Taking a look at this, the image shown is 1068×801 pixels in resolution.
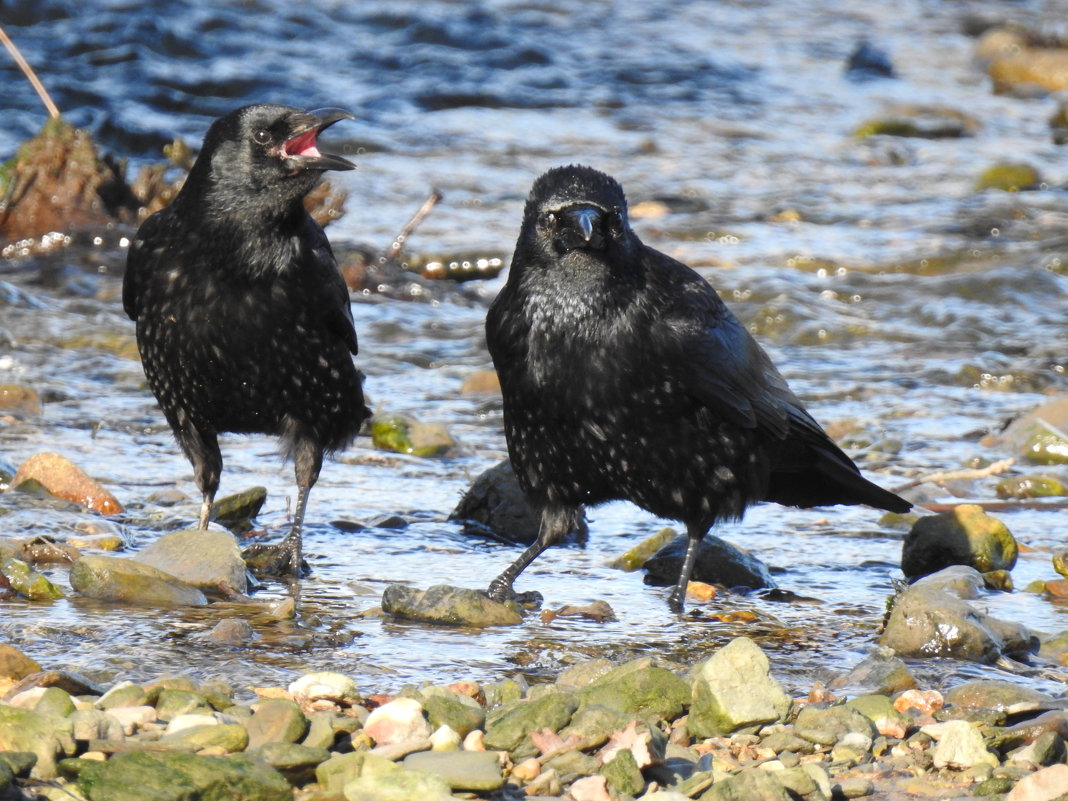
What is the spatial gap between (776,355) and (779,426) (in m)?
3.92

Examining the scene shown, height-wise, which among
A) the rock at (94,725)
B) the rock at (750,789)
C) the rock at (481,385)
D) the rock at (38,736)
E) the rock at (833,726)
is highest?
the rock at (38,736)

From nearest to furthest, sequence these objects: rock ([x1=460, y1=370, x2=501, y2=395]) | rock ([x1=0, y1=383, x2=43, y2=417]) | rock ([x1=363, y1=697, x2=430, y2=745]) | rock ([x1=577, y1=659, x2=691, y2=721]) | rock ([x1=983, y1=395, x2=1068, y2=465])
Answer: rock ([x1=363, y1=697, x2=430, y2=745]) → rock ([x1=577, y1=659, x2=691, y2=721]) → rock ([x1=983, y1=395, x2=1068, y2=465]) → rock ([x1=0, y1=383, x2=43, y2=417]) → rock ([x1=460, y1=370, x2=501, y2=395])

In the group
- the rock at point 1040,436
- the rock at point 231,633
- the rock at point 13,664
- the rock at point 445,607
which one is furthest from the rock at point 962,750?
the rock at point 1040,436

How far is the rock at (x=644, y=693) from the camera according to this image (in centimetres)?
366

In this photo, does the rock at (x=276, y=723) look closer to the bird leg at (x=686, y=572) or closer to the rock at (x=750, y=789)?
the rock at (x=750, y=789)

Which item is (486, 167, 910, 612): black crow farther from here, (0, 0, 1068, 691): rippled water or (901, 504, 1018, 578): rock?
(901, 504, 1018, 578): rock

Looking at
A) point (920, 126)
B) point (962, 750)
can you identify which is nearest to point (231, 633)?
point (962, 750)

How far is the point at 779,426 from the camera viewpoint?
520cm

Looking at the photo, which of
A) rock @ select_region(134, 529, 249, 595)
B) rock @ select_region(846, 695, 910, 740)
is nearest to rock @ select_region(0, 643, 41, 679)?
rock @ select_region(134, 529, 249, 595)

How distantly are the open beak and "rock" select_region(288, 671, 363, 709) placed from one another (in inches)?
82.5

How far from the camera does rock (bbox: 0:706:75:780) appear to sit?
9.84 ft

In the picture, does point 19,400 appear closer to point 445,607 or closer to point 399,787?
point 445,607

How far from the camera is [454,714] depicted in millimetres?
3447

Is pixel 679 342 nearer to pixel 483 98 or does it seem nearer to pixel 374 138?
pixel 374 138
